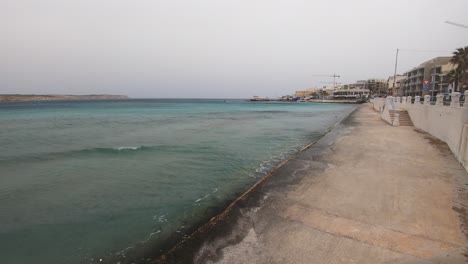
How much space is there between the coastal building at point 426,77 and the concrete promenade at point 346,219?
58567mm

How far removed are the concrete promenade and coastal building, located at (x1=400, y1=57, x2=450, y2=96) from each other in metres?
58.6

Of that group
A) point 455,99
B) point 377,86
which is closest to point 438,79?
point 455,99

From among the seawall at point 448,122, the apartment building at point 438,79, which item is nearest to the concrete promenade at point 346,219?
the seawall at point 448,122

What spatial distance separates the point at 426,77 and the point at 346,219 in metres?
77.8

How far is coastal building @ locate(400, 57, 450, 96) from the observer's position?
6019 centimetres

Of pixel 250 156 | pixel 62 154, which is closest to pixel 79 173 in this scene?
pixel 62 154

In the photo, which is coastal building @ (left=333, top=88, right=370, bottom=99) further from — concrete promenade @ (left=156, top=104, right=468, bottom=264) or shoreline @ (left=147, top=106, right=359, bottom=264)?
shoreline @ (left=147, top=106, right=359, bottom=264)

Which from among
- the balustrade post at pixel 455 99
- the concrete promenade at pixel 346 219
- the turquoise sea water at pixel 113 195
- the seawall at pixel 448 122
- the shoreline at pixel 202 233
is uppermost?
the balustrade post at pixel 455 99

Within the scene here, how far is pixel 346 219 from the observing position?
5.51m

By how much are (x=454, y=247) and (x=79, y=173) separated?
11898 millimetres

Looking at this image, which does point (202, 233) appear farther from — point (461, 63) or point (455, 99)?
point (461, 63)

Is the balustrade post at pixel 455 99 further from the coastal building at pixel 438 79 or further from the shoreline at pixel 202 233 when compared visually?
the coastal building at pixel 438 79

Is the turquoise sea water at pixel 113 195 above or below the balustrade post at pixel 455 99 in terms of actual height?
below

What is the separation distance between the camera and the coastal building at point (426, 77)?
197 feet
